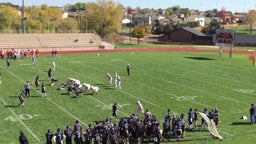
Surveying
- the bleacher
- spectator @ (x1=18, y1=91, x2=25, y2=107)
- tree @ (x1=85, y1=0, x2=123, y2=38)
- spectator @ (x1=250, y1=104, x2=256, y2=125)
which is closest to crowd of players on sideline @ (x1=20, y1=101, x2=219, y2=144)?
spectator @ (x1=250, y1=104, x2=256, y2=125)

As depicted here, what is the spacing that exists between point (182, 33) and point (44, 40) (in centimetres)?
3586

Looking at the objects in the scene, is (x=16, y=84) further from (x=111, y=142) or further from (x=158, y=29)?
(x=158, y=29)

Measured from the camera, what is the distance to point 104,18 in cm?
8481

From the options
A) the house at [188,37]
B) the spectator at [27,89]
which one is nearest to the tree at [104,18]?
the house at [188,37]

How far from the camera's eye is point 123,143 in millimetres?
18312

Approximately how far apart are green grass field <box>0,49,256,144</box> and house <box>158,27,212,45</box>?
37.9 meters

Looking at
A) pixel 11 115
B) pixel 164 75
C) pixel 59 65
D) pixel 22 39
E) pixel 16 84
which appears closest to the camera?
pixel 11 115

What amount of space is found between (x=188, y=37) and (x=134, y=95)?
60846mm

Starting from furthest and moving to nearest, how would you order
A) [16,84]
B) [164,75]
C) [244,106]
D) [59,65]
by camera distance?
[59,65], [164,75], [16,84], [244,106]

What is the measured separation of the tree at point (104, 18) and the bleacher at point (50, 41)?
50.9 feet

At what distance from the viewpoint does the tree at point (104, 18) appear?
8456 centimetres

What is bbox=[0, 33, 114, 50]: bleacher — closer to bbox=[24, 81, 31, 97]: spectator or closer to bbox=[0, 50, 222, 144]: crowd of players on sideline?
bbox=[24, 81, 31, 97]: spectator

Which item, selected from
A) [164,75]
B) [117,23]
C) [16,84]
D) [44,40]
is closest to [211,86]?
[164,75]

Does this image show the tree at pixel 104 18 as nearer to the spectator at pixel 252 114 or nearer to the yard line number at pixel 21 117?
the yard line number at pixel 21 117
